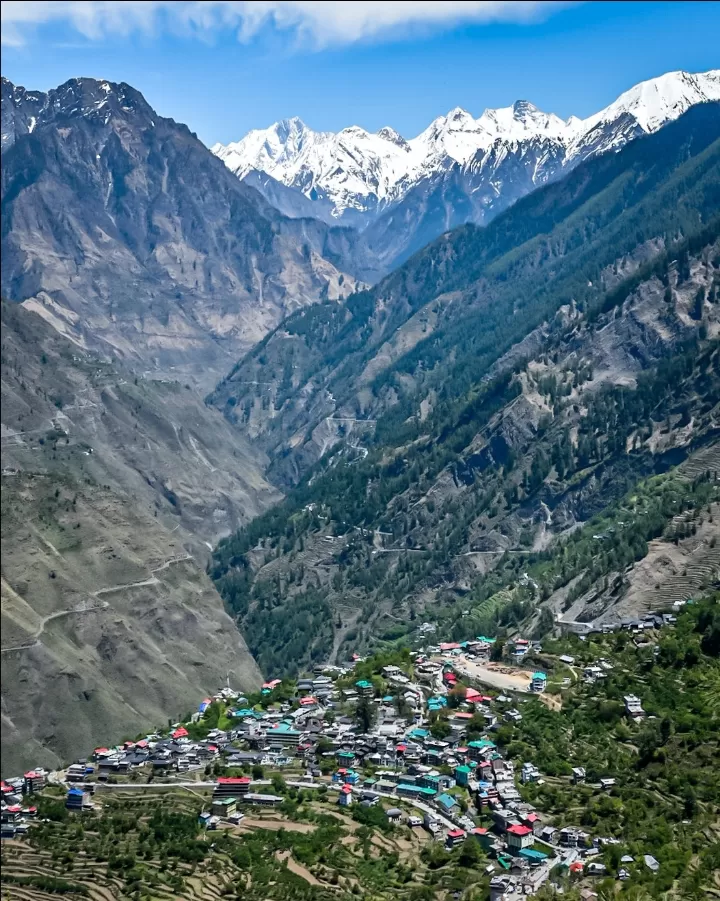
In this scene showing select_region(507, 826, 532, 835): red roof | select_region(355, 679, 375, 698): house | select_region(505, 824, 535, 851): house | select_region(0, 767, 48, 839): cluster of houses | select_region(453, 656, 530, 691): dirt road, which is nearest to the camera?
select_region(505, 824, 535, 851): house

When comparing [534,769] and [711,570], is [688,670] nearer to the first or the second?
[534,769]

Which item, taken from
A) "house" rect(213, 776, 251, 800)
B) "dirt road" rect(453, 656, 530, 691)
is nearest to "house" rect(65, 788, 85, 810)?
"house" rect(213, 776, 251, 800)

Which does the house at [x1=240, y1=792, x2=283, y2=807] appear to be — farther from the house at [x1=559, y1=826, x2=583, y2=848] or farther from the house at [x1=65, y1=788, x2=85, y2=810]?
the house at [x1=559, y1=826, x2=583, y2=848]

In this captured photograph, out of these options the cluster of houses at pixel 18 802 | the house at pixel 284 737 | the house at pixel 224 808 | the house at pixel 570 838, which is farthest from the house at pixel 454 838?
the cluster of houses at pixel 18 802

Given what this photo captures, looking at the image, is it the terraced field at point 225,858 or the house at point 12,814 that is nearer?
the terraced field at point 225,858

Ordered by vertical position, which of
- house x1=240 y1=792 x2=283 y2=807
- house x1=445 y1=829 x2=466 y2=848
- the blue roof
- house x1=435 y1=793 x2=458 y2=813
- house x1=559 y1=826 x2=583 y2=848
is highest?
house x1=240 y1=792 x2=283 y2=807

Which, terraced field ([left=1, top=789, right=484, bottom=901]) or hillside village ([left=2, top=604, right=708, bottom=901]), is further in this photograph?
hillside village ([left=2, top=604, right=708, bottom=901])

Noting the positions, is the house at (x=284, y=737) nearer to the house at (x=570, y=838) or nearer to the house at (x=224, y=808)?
the house at (x=224, y=808)

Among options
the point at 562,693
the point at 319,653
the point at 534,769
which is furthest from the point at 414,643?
the point at 534,769
